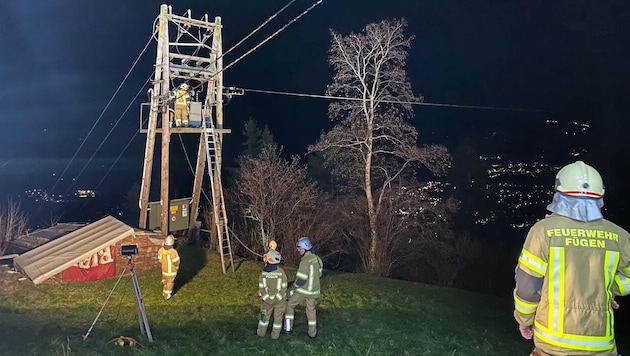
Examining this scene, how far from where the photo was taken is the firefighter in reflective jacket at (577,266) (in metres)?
4.05

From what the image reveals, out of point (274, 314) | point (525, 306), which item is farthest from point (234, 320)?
point (525, 306)

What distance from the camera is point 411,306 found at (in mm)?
12109

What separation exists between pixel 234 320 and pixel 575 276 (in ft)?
24.4

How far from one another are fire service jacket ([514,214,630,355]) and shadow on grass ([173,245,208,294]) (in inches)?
382

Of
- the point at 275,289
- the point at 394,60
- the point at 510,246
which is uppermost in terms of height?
the point at 394,60

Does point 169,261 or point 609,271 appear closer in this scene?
point 609,271

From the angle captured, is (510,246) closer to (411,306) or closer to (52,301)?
(411,306)

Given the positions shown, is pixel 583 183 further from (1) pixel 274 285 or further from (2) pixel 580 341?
(1) pixel 274 285

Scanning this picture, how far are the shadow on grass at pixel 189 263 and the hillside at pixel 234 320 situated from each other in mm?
74

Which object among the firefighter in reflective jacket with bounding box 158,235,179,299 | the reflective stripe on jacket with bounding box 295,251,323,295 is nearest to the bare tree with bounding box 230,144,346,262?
the firefighter in reflective jacket with bounding box 158,235,179,299

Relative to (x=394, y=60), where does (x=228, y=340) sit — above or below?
below

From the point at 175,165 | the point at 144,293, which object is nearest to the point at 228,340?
the point at 144,293

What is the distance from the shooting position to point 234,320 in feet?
33.0

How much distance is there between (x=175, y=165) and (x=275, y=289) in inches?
1560
